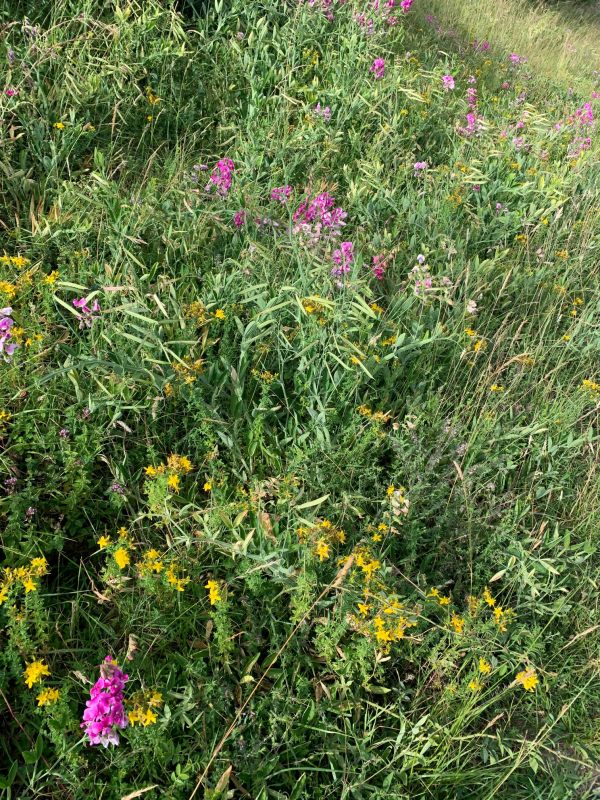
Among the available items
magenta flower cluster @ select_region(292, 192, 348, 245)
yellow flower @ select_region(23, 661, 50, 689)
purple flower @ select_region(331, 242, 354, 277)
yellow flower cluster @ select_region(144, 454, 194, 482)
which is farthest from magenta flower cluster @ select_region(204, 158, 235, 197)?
yellow flower @ select_region(23, 661, 50, 689)

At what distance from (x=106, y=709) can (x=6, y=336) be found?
115 cm

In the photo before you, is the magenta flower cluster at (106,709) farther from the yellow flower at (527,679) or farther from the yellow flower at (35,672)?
the yellow flower at (527,679)

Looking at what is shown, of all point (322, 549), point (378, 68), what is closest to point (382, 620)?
point (322, 549)

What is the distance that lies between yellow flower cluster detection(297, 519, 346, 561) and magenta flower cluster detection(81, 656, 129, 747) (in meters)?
0.61

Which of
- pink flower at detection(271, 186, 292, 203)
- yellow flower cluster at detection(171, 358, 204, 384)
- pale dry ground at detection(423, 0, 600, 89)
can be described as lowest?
yellow flower cluster at detection(171, 358, 204, 384)

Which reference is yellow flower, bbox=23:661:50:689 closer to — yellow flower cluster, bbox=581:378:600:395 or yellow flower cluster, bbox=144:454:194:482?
yellow flower cluster, bbox=144:454:194:482

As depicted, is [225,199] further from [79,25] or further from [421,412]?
[79,25]

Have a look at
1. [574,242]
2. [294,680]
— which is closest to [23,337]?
[294,680]

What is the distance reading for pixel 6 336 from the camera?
197cm

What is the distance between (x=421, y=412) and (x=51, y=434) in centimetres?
129

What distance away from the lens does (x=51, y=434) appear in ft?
6.33

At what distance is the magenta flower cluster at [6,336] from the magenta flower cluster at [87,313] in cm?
22

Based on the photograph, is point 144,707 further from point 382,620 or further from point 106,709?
point 382,620

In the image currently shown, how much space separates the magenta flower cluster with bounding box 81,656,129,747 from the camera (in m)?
1.42
